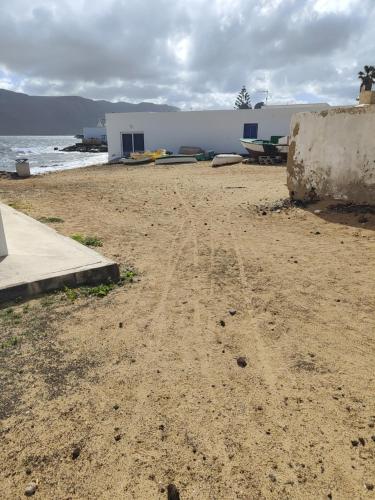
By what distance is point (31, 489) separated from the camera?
6.27 feet

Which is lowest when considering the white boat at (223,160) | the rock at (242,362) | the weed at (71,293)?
the rock at (242,362)

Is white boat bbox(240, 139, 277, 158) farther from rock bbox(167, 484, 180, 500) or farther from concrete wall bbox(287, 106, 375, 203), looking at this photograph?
rock bbox(167, 484, 180, 500)

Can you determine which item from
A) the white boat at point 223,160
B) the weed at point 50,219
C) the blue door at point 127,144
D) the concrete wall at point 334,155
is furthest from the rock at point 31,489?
the blue door at point 127,144

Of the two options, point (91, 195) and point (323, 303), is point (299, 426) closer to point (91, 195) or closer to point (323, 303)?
point (323, 303)

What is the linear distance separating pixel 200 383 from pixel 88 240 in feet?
13.3

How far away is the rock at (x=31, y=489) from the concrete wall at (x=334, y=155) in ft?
24.5

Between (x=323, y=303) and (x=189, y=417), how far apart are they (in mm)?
2247

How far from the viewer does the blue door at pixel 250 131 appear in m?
26.4

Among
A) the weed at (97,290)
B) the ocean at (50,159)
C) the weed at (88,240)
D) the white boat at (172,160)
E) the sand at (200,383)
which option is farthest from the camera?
the ocean at (50,159)

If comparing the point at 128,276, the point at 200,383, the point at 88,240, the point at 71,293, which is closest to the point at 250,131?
the point at 88,240

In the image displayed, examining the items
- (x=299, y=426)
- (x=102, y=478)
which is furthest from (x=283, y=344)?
(x=102, y=478)

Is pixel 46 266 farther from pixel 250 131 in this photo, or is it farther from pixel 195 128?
pixel 195 128

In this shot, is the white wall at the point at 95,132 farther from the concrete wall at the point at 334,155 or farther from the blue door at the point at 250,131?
the concrete wall at the point at 334,155

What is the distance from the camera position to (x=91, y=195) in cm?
1155
